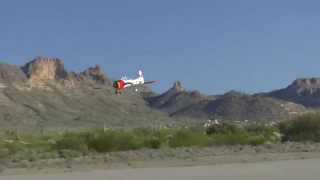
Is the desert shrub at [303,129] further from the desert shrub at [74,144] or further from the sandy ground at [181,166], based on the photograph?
the sandy ground at [181,166]

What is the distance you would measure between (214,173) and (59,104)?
141 m

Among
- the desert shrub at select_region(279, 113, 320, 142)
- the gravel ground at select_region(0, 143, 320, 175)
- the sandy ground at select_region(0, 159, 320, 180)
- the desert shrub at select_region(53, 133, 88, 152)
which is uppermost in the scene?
the desert shrub at select_region(279, 113, 320, 142)

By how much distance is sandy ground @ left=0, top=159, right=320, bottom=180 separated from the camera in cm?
2462

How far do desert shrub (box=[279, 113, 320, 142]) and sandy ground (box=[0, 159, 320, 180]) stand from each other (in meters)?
27.7

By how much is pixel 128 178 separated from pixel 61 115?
132 m

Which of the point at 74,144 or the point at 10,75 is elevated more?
the point at 10,75

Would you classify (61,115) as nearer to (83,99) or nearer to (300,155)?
(83,99)

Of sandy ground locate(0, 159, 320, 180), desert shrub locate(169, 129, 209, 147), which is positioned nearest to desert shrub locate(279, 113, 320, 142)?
desert shrub locate(169, 129, 209, 147)

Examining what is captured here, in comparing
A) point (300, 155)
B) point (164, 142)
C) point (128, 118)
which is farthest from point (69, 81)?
point (300, 155)

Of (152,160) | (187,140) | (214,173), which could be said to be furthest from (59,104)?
(214,173)

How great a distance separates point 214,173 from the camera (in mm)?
26109

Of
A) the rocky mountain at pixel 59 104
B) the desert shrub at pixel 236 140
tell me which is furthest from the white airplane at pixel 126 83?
the desert shrub at pixel 236 140

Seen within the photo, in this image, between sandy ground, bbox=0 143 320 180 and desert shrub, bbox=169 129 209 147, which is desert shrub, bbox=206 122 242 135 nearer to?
desert shrub, bbox=169 129 209 147

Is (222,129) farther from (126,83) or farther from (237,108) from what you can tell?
(237,108)
